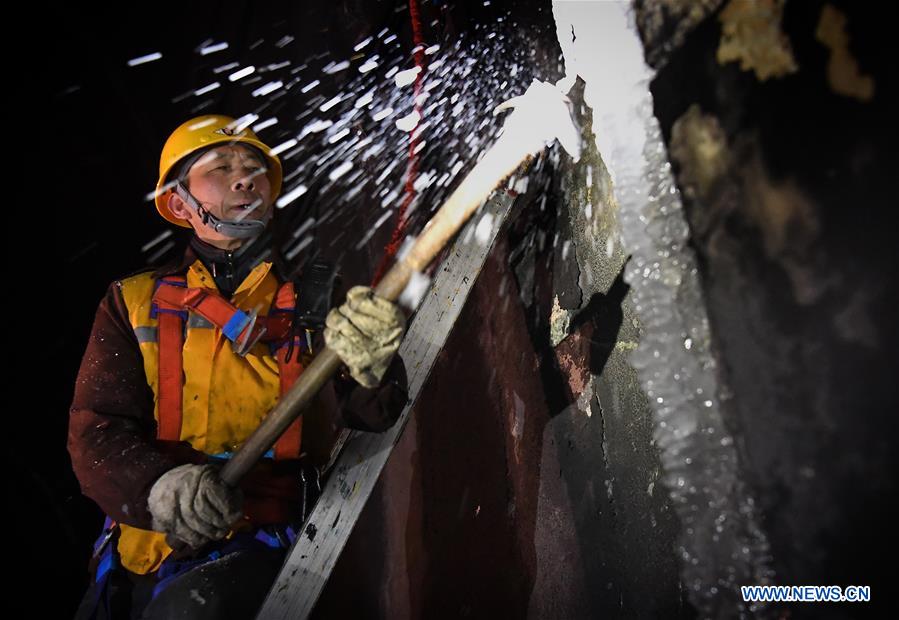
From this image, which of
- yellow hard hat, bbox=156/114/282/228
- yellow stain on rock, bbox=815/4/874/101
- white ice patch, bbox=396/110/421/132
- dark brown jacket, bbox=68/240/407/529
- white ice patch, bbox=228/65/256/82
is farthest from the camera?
white ice patch, bbox=228/65/256/82

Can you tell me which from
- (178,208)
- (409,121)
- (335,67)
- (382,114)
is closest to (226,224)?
(178,208)

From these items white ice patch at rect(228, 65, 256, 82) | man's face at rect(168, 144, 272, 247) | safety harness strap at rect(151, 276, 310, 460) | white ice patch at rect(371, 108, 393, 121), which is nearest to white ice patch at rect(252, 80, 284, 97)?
white ice patch at rect(228, 65, 256, 82)

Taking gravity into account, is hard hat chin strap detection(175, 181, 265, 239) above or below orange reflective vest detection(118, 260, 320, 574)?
above

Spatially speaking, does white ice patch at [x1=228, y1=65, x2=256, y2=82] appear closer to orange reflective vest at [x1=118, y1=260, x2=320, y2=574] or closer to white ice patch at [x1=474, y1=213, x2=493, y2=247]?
orange reflective vest at [x1=118, y1=260, x2=320, y2=574]

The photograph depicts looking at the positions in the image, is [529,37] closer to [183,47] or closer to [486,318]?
[486,318]

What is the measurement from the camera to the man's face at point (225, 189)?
210 centimetres

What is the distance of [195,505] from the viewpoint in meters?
1.46

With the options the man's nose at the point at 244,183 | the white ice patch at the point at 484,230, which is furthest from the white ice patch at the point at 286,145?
the white ice patch at the point at 484,230

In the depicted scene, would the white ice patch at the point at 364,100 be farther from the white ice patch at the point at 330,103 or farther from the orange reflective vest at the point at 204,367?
the orange reflective vest at the point at 204,367

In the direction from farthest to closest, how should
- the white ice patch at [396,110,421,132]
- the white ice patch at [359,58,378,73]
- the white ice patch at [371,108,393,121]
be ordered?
1. the white ice patch at [359,58,378,73]
2. the white ice patch at [371,108,393,121]
3. the white ice patch at [396,110,421,132]

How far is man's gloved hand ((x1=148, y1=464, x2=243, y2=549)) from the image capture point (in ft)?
4.81

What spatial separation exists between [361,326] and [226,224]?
112cm

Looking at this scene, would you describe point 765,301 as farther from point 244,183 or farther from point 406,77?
point 406,77

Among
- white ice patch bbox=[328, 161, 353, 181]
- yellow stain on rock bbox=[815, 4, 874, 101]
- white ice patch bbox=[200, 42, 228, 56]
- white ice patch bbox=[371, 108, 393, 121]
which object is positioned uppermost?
white ice patch bbox=[200, 42, 228, 56]
